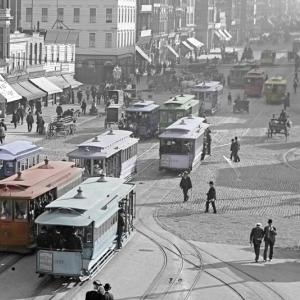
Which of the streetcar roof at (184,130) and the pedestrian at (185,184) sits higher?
the streetcar roof at (184,130)

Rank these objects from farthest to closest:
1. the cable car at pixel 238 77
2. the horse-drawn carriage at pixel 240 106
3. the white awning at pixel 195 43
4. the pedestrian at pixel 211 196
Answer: the white awning at pixel 195 43
the cable car at pixel 238 77
the horse-drawn carriage at pixel 240 106
the pedestrian at pixel 211 196

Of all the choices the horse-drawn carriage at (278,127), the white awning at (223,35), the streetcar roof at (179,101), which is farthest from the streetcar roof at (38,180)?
the white awning at (223,35)

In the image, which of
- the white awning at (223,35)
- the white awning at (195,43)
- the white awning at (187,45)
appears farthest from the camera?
the white awning at (223,35)

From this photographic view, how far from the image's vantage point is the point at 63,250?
25.9 meters

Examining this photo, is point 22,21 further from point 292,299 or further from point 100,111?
point 292,299

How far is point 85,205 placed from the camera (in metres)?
26.9

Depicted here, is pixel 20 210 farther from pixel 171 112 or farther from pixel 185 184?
pixel 171 112

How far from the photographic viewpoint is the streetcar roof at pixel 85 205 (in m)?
26.1

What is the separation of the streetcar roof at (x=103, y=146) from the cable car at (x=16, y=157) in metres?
1.78

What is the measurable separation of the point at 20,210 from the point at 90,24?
71.6 m

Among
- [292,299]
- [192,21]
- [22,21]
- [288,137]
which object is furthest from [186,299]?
[192,21]

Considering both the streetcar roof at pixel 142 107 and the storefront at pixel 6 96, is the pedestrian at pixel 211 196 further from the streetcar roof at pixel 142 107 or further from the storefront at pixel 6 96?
the storefront at pixel 6 96

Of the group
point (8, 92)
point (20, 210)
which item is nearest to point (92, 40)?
point (8, 92)

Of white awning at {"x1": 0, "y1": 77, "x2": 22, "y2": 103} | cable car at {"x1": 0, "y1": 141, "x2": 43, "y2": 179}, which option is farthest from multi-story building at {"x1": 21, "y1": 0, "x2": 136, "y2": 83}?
cable car at {"x1": 0, "y1": 141, "x2": 43, "y2": 179}
